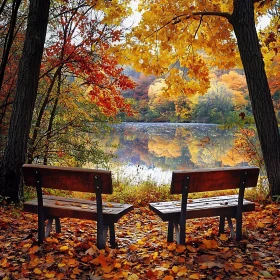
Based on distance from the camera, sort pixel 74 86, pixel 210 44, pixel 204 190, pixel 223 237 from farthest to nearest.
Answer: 1. pixel 74 86
2. pixel 210 44
3. pixel 223 237
4. pixel 204 190

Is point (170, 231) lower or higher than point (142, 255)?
higher

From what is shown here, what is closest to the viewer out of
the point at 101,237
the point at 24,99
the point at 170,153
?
the point at 101,237

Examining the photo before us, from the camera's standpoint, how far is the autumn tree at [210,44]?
509 centimetres

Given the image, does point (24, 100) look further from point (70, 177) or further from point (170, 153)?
point (170, 153)

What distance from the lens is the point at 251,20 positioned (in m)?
5.07

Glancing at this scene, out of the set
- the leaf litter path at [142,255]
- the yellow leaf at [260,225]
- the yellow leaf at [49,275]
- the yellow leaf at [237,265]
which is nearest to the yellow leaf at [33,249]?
the leaf litter path at [142,255]

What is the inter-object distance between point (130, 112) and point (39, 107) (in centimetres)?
240

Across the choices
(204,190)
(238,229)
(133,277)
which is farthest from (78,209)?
(238,229)

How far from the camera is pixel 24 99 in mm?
5020

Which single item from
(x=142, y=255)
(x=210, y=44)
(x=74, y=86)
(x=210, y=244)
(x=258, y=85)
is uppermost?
(x=210, y=44)

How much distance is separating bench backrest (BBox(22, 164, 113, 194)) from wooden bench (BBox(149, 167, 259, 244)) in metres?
0.69

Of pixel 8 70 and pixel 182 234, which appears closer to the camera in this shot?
pixel 182 234

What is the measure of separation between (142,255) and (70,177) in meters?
1.09

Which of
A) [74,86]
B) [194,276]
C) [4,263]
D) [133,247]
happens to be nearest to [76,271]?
[4,263]
